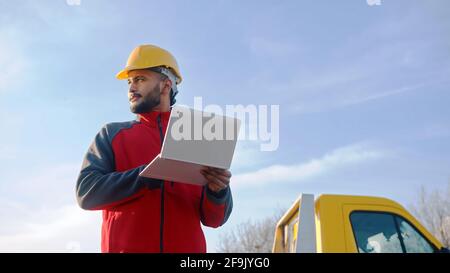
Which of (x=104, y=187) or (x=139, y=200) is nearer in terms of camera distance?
(x=104, y=187)

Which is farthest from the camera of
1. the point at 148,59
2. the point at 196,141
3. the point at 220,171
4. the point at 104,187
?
the point at 148,59

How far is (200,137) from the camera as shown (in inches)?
105

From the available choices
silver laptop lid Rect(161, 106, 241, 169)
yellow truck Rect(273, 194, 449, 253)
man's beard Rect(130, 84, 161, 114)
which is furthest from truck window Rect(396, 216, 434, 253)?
man's beard Rect(130, 84, 161, 114)

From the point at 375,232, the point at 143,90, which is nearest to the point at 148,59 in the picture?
the point at 143,90

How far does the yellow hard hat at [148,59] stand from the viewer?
3.64 m

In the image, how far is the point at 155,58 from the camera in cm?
369

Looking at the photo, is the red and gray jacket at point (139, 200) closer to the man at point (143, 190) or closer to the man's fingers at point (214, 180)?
the man at point (143, 190)

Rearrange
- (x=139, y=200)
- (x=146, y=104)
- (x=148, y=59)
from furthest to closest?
(x=148, y=59)
(x=146, y=104)
(x=139, y=200)

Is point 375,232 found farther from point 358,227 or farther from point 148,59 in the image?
point 148,59

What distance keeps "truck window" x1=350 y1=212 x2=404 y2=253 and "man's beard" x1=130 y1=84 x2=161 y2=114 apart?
5.75 feet

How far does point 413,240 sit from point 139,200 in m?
2.15

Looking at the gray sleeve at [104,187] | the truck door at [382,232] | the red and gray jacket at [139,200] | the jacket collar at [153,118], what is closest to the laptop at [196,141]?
the gray sleeve at [104,187]

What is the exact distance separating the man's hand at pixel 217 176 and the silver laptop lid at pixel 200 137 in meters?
0.13
